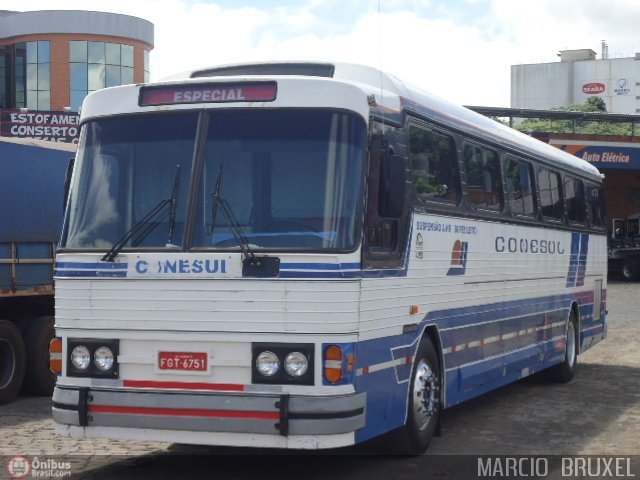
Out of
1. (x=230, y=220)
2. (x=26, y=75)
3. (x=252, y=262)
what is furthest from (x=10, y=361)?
(x=26, y=75)

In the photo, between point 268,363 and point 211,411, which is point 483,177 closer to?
point 268,363

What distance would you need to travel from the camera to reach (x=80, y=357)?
8.10m

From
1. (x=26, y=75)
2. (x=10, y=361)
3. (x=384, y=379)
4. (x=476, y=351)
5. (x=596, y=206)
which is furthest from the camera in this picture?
(x=26, y=75)

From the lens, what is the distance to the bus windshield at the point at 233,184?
7766 mm

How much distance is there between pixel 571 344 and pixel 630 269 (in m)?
29.3

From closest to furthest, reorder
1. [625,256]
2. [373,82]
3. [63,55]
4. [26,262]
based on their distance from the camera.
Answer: [373,82] → [26,262] → [625,256] → [63,55]

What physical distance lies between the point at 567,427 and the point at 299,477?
11.8 ft

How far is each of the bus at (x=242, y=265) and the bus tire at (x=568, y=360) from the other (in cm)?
632

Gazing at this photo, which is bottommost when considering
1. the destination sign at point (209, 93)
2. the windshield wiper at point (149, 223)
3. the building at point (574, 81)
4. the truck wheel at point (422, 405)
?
the truck wheel at point (422, 405)

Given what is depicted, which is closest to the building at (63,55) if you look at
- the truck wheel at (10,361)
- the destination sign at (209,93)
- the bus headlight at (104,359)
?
the truck wheel at (10,361)

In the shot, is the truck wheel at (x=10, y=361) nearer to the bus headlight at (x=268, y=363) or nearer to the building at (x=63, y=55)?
the bus headlight at (x=268, y=363)

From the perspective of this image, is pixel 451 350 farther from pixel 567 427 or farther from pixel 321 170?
pixel 321 170

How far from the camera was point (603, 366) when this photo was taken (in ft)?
55.4

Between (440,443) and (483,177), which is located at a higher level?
(483,177)
